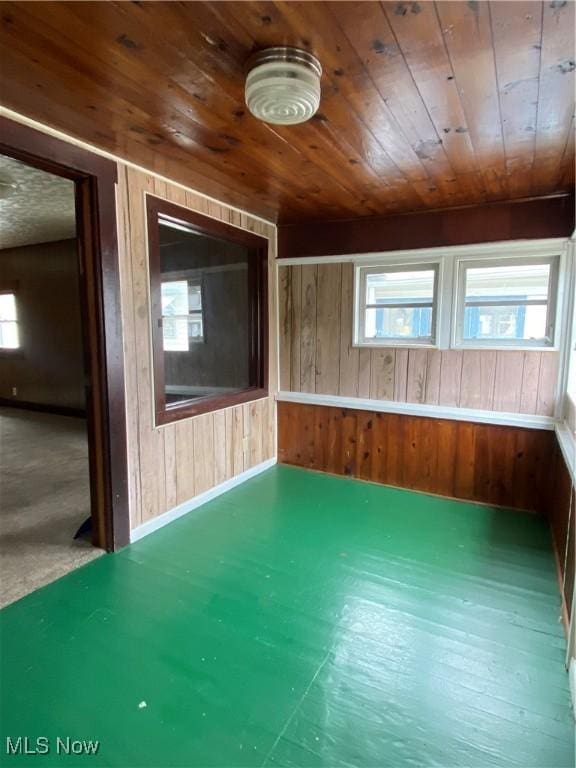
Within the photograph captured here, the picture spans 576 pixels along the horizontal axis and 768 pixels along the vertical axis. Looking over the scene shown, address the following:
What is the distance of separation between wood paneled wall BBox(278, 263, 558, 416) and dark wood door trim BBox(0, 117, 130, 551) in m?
1.88

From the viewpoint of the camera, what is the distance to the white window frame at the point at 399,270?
10.9 feet

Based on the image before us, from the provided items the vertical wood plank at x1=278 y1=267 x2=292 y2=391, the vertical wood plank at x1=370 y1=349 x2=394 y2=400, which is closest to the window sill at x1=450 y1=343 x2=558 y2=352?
the vertical wood plank at x1=370 y1=349 x2=394 y2=400

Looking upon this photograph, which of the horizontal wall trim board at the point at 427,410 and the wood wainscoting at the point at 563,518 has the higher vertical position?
the horizontal wall trim board at the point at 427,410

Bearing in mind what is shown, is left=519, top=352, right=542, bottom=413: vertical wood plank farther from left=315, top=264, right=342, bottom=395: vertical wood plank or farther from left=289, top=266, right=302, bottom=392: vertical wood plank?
left=289, top=266, right=302, bottom=392: vertical wood plank

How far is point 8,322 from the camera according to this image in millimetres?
6746

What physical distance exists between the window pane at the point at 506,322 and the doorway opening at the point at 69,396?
262cm

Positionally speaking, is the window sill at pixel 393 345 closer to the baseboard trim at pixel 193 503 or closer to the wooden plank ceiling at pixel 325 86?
the wooden plank ceiling at pixel 325 86

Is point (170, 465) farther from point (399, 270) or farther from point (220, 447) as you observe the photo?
point (399, 270)

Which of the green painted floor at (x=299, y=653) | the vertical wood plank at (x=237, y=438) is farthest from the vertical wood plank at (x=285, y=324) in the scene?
the green painted floor at (x=299, y=653)

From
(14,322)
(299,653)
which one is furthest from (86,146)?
(14,322)

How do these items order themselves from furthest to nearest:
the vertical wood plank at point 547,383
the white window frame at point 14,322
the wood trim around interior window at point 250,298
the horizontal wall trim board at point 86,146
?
the white window frame at point 14,322 → the vertical wood plank at point 547,383 → the wood trim around interior window at point 250,298 → the horizontal wall trim board at point 86,146

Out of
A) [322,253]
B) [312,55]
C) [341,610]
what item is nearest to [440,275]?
[322,253]

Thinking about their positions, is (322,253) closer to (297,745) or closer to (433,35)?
(433,35)

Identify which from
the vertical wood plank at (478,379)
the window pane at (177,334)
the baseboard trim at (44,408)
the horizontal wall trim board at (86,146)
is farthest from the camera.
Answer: the baseboard trim at (44,408)
